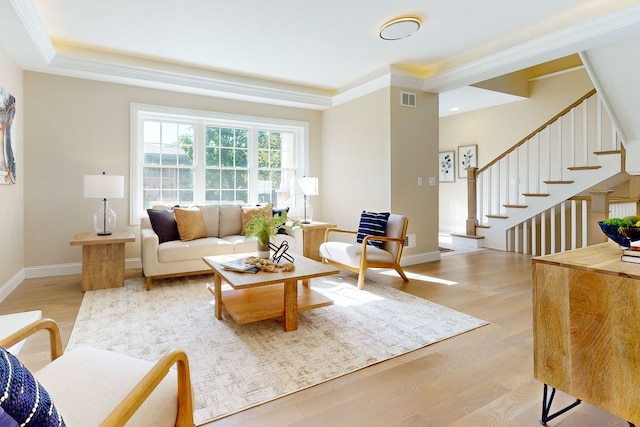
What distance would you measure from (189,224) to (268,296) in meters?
1.83

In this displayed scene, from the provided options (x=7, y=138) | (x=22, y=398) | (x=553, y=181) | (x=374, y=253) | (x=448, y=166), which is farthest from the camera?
(x=448, y=166)

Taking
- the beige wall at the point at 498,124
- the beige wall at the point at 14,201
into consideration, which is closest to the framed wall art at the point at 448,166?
the beige wall at the point at 498,124

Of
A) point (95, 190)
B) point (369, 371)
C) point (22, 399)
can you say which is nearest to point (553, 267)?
point (369, 371)

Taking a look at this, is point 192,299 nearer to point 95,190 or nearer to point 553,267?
point 95,190

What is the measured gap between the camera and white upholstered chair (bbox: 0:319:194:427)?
39.7 inches

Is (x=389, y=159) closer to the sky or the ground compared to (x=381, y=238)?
closer to the sky

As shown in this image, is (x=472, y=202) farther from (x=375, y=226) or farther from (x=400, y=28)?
(x=400, y=28)

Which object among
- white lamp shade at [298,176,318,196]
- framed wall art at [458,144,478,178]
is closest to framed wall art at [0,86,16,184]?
white lamp shade at [298,176,318,196]

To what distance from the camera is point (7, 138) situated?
3.42m

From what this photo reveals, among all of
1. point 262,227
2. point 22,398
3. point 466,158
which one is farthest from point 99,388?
point 466,158

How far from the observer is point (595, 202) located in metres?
3.45

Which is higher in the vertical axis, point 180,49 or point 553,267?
point 180,49

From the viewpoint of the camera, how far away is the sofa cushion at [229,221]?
183 inches

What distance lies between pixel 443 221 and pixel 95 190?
7.15 m
